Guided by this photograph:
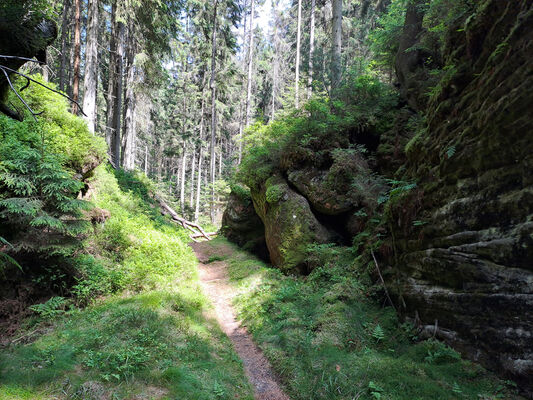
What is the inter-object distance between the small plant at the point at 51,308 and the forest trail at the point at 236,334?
11.5ft

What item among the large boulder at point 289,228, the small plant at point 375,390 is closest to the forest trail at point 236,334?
the small plant at point 375,390

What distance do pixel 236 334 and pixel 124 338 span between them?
2580 millimetres

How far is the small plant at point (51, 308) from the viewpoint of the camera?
16.8 ft

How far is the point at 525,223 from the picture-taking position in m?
3.43

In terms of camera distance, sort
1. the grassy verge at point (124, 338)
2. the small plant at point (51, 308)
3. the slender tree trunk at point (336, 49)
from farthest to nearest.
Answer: the slender tree trunk at point (336, 49), the small plant at point (51, 308), the grassy verge at point (124, 338)

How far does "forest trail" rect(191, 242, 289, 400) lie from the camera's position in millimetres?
4506

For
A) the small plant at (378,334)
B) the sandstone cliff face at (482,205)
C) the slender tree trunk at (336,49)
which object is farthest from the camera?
the slender tree trunk at (336,49)

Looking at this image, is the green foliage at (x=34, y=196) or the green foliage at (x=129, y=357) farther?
the green foliage at (x=34, y=196)

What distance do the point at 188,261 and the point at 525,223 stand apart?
29.0ft

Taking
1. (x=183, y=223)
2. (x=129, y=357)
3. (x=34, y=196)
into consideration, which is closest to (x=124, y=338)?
(x=129, y=357)

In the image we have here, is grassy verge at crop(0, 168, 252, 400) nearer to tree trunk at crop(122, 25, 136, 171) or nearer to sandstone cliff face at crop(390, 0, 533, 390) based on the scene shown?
sandstone cliff face at crop(390, 0, 533, 390)

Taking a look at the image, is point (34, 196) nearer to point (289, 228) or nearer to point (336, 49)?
point (289, 228)

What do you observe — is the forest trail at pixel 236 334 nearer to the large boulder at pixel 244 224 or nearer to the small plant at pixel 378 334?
the small plant at pixel 378 334

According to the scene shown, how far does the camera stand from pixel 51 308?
5293mm
